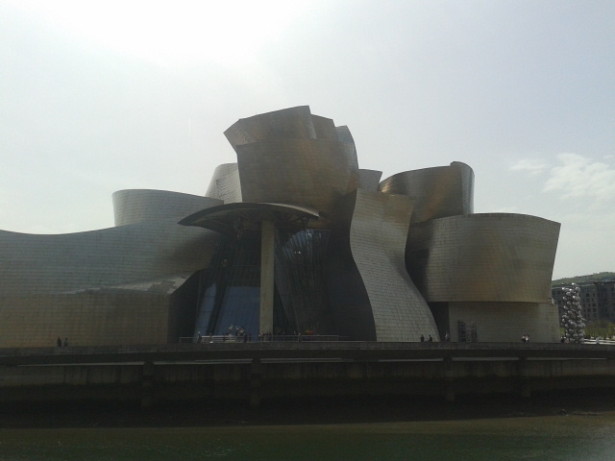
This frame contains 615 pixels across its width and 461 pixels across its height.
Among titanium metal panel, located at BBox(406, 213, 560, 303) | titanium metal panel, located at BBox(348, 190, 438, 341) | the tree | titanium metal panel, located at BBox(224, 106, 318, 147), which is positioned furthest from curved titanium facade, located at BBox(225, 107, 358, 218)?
the tree

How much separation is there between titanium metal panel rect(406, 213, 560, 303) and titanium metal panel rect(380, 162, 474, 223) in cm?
418

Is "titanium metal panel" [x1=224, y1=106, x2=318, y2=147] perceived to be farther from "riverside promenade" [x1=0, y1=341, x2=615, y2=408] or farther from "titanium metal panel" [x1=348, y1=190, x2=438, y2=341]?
"riverside promenade" [x1=0, y1=341, x2=615, y2=408]

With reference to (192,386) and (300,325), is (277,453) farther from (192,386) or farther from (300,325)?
(300,325)

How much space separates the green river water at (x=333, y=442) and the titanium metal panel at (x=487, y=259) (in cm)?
1651

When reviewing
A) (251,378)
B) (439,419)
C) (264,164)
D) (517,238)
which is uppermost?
(264,164)

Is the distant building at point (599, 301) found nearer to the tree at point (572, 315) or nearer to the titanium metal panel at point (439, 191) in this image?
the tree at point (572, 315)

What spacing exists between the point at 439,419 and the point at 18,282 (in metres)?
25.3

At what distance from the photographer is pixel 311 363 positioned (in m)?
22.4

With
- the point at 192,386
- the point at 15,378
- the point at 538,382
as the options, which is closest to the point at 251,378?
the point at 192,386

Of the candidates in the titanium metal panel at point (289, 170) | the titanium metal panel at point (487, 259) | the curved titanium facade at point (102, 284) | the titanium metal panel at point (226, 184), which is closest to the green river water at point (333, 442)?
the curved titanium facade at point (102, 284)

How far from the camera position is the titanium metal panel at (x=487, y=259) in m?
36.1

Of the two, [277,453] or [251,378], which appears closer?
[277,453]

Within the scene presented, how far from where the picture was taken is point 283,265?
35062 millimetres

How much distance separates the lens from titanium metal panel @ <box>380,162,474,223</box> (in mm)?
41562
